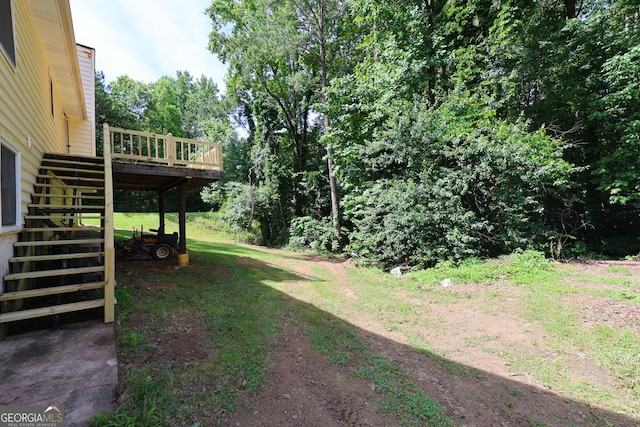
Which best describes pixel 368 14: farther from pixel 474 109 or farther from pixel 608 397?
pixel 608 397

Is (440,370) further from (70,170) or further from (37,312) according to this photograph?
(70,170)

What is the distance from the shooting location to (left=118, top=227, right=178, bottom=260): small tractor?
282 inches

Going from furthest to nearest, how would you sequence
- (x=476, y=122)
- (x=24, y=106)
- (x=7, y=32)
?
(x=476, y=122) < (x=24, y=106) < (x=7, y=32)

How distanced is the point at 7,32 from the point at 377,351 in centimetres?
630

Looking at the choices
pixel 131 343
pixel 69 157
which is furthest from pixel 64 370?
pixel 69 157

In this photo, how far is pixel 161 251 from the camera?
24.7 ft

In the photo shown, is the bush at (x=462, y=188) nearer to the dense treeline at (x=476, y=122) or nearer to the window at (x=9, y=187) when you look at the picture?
the dense treeline at (x=476, y=122)

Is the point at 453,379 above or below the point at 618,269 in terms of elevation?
below

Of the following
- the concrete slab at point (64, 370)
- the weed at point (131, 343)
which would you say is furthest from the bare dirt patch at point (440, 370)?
the concrete slab at point (64, 370)

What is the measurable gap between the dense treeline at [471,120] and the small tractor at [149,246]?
6.07m

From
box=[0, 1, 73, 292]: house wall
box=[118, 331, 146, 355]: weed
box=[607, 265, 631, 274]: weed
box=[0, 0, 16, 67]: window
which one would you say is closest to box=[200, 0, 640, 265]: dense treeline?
box=[607, 265, 631, 274]: weed

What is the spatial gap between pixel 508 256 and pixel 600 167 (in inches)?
212

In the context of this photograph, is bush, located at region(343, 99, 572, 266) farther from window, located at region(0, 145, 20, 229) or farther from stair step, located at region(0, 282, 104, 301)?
window, located at region(0, 145, 20, 229)

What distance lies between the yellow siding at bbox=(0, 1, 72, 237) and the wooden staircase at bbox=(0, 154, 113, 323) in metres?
0.28
